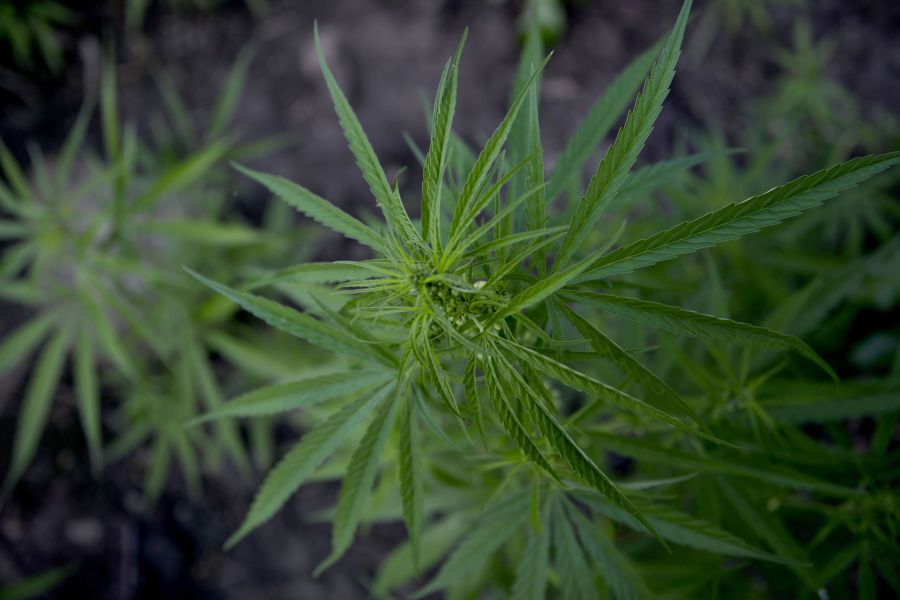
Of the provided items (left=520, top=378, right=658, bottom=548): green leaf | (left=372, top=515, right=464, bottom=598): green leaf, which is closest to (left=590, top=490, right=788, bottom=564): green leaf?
(left=520, top=378, right=658, bottom=548): green leaf

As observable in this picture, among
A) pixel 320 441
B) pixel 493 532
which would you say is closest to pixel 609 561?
pixel 493 532

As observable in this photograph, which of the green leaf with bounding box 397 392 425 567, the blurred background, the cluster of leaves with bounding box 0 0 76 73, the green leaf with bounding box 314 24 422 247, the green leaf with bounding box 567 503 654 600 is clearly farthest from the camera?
the cluster of leaves with bounding box 0 0 76 73

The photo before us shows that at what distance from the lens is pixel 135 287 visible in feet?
7.14

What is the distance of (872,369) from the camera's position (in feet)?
5.37

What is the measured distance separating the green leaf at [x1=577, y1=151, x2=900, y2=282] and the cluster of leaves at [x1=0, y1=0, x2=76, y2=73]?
294 cm

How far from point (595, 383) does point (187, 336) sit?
1.51m

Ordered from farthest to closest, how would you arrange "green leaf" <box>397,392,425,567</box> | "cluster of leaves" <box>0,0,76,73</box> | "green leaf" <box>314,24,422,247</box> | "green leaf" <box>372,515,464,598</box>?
"cluster of leaves" <box>0,0,76,73</box> → "green leaf" <box>372,515,464,598</box> → "green leaf" <box>397,392,425,567</box> → "green leaf" <box>314,24,422,247</box>

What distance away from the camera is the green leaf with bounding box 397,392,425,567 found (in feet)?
2.51

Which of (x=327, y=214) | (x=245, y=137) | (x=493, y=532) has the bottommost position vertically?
(x=493, y=532)

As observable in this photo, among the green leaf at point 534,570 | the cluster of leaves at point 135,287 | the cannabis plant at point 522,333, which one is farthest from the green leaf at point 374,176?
the cluster of leaves at point 135,287

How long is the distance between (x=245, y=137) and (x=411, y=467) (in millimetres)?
2225

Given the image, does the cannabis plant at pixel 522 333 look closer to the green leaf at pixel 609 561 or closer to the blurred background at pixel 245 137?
the green leaf at pixel 609 561

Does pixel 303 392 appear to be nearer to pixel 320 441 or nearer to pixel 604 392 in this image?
pixel 320 441

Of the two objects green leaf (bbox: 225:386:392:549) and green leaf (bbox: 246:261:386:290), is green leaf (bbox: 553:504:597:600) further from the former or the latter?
green leaf (bbox: 246:261:386:290)
